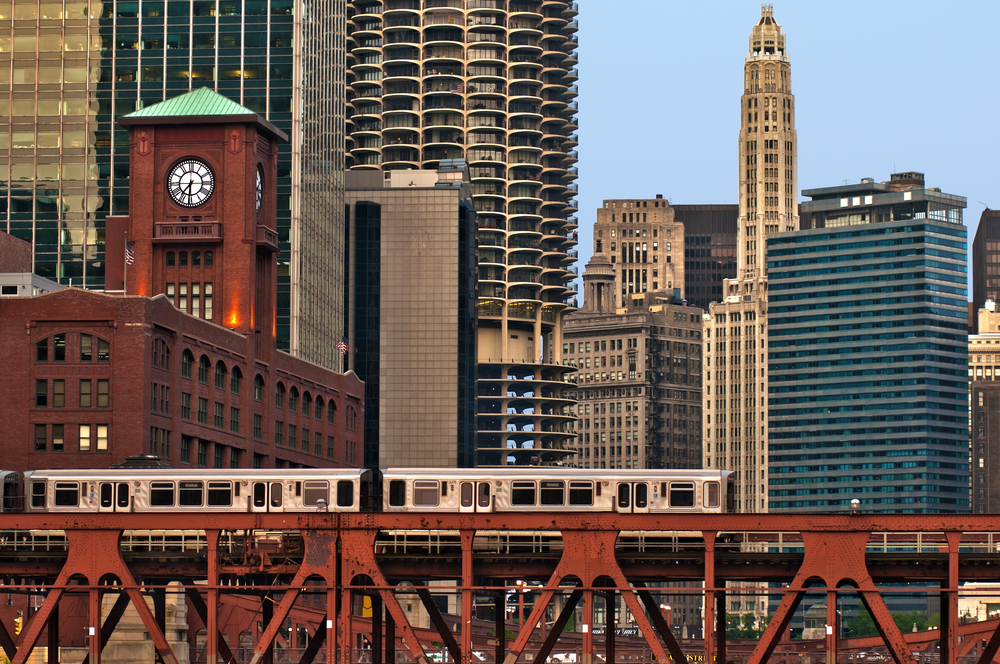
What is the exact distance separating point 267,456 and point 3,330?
34195 mm

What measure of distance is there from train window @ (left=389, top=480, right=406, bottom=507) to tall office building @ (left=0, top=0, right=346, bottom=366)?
362 feet

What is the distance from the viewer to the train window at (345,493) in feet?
276

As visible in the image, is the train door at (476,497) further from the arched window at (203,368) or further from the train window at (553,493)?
the arched window at (203,368)

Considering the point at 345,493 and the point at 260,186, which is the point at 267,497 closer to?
the point at 345,493

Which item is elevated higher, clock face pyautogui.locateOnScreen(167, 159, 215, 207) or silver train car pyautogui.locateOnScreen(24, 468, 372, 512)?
clock face pyautogui.locateOnScreen(167, 159, 215, 207)

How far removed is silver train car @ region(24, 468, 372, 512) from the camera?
8431 cm

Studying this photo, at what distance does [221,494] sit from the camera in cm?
8588

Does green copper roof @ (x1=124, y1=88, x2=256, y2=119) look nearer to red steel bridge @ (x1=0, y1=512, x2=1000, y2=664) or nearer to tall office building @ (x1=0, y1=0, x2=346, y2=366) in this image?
tall office building @ (x1=0, y1=0, x2=346, y2=366)

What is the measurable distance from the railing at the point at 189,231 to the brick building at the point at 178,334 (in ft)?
0.54

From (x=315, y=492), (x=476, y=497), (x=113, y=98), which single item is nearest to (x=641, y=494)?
(x=476, y=497)

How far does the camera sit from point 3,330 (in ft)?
417

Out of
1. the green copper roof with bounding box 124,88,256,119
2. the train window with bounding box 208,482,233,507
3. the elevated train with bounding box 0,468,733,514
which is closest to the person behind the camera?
the elevated train with bounding box 0,468,733,514

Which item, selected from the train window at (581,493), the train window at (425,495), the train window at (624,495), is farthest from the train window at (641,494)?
the train window at (425,495)

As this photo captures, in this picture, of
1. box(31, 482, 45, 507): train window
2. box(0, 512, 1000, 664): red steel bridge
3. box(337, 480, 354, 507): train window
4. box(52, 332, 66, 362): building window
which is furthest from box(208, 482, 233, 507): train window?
box(52, 332, 66, 362): building window
